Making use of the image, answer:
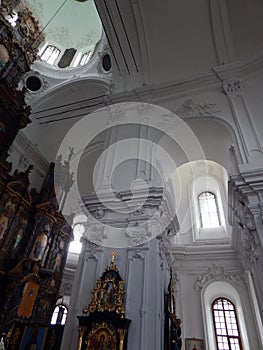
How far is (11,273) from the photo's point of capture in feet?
27.3

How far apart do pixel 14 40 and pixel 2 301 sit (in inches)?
437

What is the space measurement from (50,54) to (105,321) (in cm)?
1467

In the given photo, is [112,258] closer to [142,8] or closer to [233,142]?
[233,142]

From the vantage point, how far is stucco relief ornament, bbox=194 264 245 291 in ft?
30.9

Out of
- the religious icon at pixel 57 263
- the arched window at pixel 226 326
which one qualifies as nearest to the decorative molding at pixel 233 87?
the arched window at pixel 226 326

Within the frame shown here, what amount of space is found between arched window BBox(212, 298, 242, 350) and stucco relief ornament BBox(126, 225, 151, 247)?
256 inches

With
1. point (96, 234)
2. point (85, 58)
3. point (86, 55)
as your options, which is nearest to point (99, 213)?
point (96, 234)

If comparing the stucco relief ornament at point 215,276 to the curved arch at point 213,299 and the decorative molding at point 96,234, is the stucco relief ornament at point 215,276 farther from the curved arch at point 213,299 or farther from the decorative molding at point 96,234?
the decorative molding at point 96,234

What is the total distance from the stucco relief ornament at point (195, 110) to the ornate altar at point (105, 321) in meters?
5.17

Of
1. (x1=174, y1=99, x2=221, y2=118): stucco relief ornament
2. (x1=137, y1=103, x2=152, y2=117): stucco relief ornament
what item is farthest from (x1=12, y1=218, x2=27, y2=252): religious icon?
(x1=174, y1=99, x2=221, y2=118): stucco relief ornament

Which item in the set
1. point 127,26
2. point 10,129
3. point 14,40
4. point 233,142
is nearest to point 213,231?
point 233,142

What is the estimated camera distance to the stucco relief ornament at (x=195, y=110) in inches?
282

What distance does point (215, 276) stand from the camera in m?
9.72

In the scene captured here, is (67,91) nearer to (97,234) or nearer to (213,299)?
(97,234)
